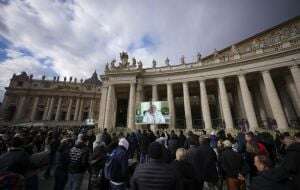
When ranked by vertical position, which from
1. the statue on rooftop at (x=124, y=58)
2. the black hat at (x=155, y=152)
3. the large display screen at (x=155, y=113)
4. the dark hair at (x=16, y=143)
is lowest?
the black hat at (x=155, y=152)

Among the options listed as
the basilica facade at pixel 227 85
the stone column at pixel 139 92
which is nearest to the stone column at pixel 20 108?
the basilica facade at pixel 227 85

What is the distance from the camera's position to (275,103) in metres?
21.0

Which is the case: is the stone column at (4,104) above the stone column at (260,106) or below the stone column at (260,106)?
above

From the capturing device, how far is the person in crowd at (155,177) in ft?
7.88

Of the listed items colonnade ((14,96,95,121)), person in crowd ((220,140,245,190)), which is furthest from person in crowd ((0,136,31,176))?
colonnade ((14,96,95,121))

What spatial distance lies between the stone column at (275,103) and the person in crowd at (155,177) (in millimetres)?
23058

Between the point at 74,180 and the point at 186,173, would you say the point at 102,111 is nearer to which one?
the point at 74,180

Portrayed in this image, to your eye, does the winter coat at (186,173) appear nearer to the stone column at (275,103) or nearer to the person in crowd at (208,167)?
the person in crowd at (208,167)

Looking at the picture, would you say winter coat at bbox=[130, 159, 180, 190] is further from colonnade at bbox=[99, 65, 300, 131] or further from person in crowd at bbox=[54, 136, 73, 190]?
colonnade at bbox=[99, 65, 300, 131]

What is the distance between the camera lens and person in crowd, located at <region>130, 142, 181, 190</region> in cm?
240

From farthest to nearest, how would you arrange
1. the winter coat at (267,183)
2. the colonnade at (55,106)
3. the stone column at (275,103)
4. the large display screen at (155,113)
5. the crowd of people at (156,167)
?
the colonnade at (55,106) < the large display screen at (155,113) < the stone column at (275,103) < the crowd of people at (156,167) < the winter coat at (267,183)

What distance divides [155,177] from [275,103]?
80.5 ft

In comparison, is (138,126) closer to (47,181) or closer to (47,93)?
(47,181)

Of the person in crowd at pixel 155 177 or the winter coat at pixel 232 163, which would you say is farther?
the winter coat at pixel 232 163
